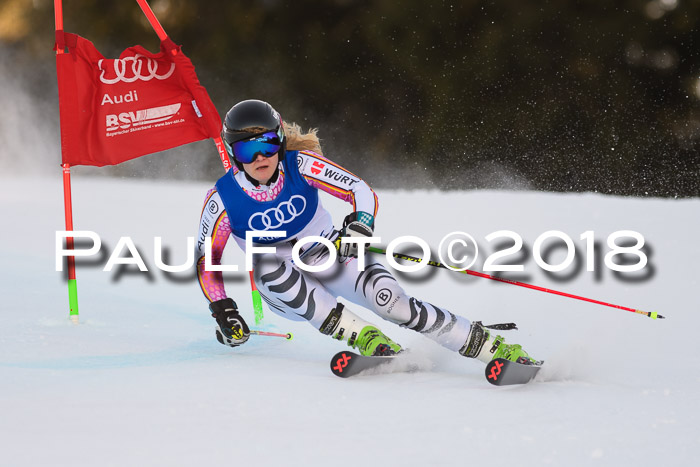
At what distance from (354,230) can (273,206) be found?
0.41 m

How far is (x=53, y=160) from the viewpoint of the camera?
12461mm

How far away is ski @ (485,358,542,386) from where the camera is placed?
8.94 ft

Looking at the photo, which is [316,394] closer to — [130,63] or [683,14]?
[130,63]

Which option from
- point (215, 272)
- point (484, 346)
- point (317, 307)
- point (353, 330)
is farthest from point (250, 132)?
point (484, 346)

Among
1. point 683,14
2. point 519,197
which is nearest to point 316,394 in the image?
point 519,197

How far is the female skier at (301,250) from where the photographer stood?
3.04 metres

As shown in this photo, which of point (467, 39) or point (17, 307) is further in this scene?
point (467, 39)

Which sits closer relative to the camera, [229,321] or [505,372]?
[505,372]

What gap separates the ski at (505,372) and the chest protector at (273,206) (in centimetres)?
99

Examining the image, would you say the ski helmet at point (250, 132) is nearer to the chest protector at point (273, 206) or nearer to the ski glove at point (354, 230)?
the chest protector at point (273, 206)

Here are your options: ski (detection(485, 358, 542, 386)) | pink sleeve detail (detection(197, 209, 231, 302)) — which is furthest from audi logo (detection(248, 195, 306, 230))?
ski (detection(485, 358, 542, 386))

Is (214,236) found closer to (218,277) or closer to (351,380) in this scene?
(218,277)

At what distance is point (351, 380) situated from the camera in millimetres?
2869

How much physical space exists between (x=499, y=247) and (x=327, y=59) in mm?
7777
